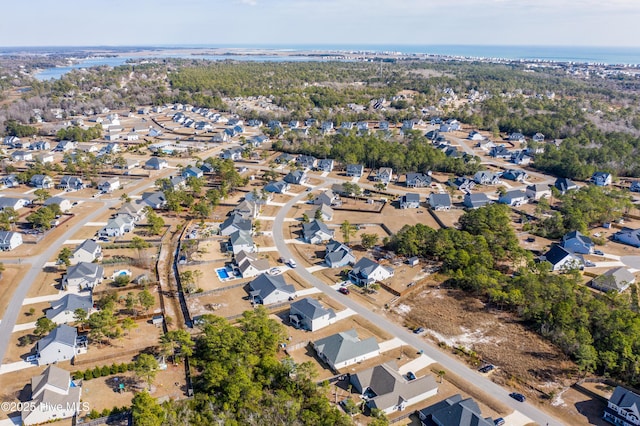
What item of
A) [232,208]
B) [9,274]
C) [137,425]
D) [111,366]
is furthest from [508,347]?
[9,274]

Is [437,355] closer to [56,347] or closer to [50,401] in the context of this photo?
Result: [50,401]

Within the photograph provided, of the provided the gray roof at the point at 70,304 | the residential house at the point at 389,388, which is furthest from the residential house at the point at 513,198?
the gray roof at the point at 70,304

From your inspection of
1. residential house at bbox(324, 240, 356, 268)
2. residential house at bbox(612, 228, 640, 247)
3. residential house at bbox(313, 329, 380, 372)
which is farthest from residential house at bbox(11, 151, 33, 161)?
residential house at bbox(612, 228, 640, 247)

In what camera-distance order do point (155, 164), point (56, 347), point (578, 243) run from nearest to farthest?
point (56, 347)
point (578, 243)
point (155, 164)

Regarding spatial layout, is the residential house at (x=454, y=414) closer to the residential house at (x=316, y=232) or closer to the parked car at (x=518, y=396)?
the parked car at (x=518, y=396)

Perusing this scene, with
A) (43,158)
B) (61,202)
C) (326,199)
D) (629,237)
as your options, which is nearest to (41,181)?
(61,202)

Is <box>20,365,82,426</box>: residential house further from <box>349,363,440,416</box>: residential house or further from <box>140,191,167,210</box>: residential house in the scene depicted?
<box>140,191,167,210</box>: residential house
